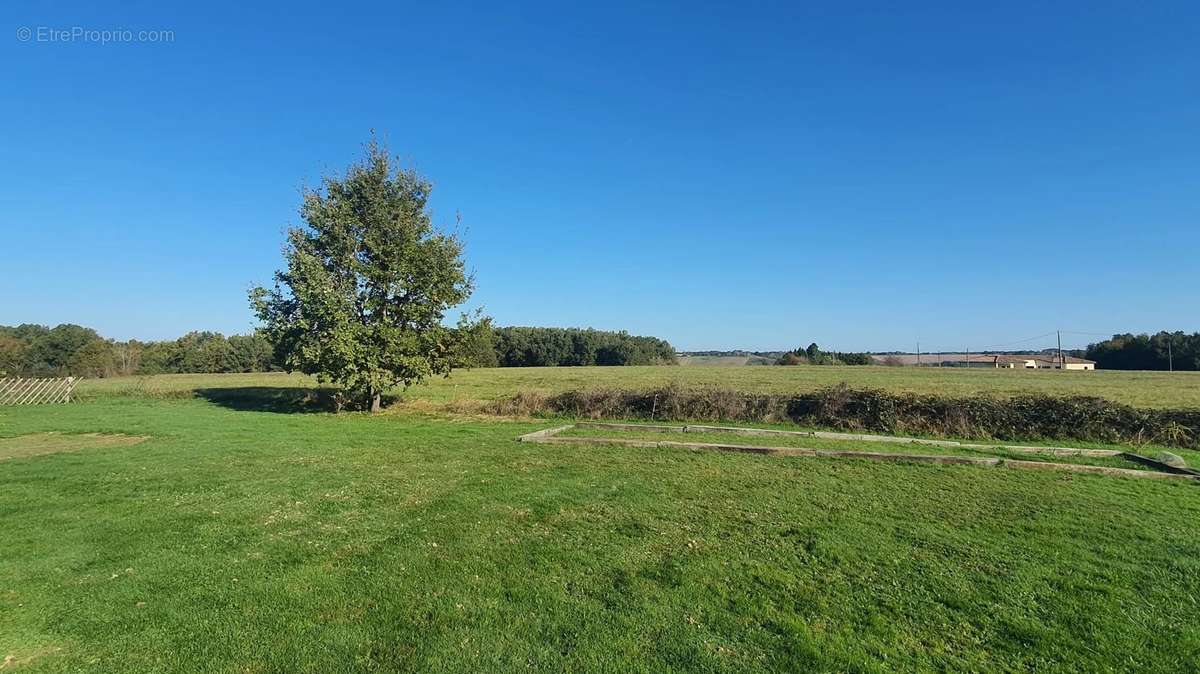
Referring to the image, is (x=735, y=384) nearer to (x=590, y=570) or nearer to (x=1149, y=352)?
(x=590, y=570)

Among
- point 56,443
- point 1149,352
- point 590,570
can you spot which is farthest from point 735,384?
point 1149,352

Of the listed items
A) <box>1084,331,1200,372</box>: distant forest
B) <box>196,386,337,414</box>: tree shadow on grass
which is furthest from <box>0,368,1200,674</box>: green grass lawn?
<box>1084,331,1200,372</box>: distant forest

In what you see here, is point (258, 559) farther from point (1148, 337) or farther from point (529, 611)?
point (1148, 337)

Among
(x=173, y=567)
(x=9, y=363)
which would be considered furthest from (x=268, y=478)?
(x=9, y=363)

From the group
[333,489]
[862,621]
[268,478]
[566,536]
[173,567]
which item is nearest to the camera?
[862,621]

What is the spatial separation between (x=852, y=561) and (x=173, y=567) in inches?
→ 264

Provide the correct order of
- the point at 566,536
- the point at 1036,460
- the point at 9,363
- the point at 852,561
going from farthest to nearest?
1. the point at 9,363
2. the point at 1036,460
3. the point at 566,536
4. the point at 852,561

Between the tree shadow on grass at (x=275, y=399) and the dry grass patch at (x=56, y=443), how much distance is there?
835 cm

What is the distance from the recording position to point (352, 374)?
2180 cm

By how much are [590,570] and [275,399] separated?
2870cm

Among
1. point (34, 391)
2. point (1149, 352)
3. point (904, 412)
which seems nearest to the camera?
point (904, 412)

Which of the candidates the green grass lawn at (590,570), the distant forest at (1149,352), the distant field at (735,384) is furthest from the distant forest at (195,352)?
the distant forest at (1149,352)

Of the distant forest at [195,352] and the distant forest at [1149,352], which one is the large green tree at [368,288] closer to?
the distant forest at [195,352]

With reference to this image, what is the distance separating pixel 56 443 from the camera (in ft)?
48.2
